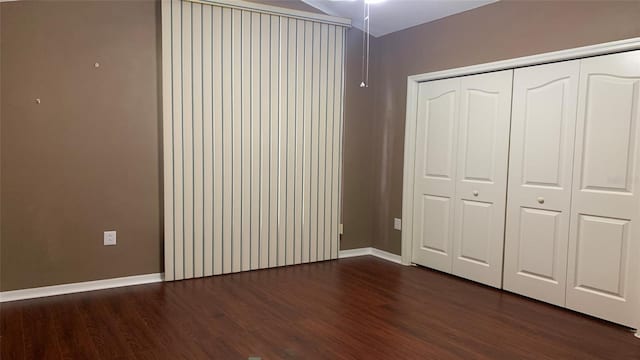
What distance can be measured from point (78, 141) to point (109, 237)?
2.61 ft

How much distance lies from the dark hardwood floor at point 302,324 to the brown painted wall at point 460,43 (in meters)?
1.21

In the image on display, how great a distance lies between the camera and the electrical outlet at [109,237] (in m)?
3.68

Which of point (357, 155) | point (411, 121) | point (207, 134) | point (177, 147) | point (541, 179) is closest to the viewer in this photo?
point (541, 179)

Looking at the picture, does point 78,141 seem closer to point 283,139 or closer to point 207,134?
point 207,134

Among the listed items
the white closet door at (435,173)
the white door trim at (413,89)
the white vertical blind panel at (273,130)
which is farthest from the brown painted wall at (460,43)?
the white vertical blind panel at (273,130)

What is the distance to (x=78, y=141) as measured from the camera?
139 inches

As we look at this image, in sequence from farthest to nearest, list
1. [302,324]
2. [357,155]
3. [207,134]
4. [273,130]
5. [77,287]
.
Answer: [357,155] < [273,130] < [207,134] < [77,287] < [302,324]

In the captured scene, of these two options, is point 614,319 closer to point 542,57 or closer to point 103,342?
point 542,57

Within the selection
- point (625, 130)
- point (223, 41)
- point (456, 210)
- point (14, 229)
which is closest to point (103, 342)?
point (14, 229)

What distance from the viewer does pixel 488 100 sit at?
3852 mm

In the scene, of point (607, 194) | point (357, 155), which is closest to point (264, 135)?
point (357, 155)

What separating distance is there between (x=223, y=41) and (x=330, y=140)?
1410 mm

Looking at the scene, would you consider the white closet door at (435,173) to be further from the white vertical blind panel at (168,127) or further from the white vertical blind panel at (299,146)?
the white vertical blind panel at (168,127)

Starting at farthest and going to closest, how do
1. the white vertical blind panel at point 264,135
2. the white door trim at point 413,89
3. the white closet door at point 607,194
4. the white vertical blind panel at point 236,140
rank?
the white vertical blind panel at point 264,135 → the white vertical blind panel at point 236,140 → the white door trim at point 413,89 → the white closet door at point 607,194
